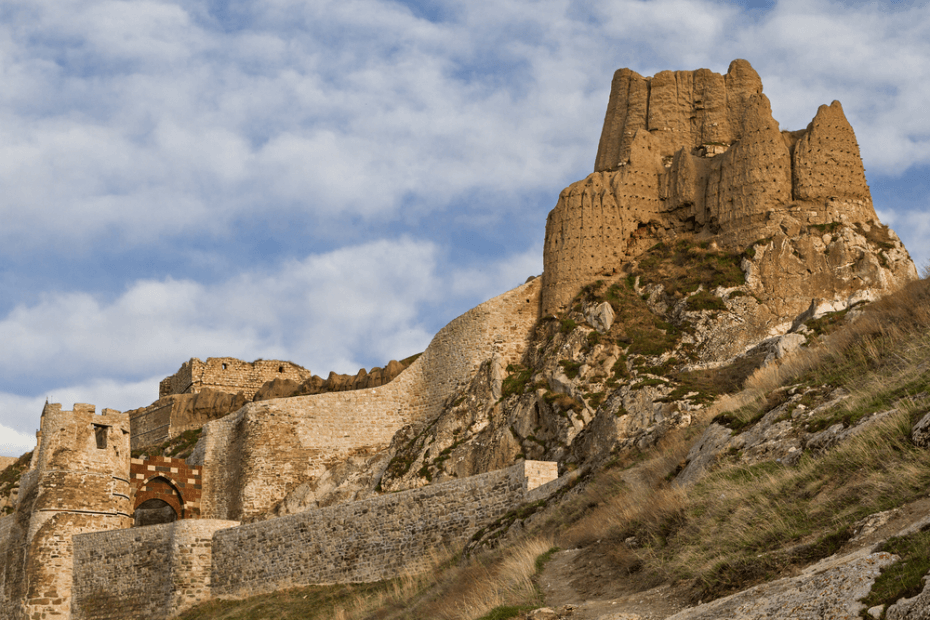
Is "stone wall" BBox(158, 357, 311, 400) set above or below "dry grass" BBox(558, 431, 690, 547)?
above

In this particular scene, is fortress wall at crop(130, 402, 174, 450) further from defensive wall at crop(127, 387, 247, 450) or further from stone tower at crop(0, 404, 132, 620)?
stone tower at crop(0, 404, 132, 620)

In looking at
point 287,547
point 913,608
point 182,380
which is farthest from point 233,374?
point 913,608

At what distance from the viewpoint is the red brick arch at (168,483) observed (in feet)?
111

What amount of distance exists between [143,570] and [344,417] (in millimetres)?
11608

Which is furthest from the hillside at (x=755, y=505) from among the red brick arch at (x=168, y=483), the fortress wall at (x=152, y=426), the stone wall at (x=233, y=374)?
the stone wall at (x=233, y=374)

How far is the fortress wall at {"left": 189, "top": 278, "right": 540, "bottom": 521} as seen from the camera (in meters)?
36.9

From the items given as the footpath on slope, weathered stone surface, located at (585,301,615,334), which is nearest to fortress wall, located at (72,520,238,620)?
weathered stone surface, located at (585,301,615,334)

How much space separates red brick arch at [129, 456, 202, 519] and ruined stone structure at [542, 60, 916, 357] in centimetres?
1518

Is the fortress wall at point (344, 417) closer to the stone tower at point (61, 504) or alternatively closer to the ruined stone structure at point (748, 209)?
the ruined stone structure at point (748, 209)

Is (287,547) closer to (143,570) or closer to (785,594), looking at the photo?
(143,570)

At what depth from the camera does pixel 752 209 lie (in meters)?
35.6

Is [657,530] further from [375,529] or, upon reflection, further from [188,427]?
[188,427]

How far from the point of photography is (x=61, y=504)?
30281 millimetres

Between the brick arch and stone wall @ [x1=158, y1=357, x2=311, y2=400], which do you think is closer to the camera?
the brick arch
